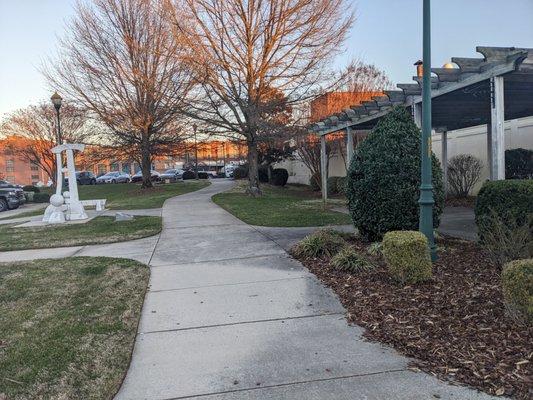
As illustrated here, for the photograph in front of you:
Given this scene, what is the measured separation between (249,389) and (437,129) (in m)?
15.1

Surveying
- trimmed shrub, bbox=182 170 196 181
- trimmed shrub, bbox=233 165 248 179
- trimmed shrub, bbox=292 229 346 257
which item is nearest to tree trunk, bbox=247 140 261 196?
trimmed shrub, bbox=292 229 346 257

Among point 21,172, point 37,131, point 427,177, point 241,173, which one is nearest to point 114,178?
point 37,131

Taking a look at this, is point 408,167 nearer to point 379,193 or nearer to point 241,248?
point 379,193

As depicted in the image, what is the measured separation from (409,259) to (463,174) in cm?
1267

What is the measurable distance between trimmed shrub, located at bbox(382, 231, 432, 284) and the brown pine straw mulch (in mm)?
132

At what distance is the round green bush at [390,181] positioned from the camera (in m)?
7.62

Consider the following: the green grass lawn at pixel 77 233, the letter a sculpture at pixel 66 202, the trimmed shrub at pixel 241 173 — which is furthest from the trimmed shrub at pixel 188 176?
the green grass lawn at pixel 77 233

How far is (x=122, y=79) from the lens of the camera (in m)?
28.0

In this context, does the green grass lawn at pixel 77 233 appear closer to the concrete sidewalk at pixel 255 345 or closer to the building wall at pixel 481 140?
the concrete sidewalk at pixel 255 345

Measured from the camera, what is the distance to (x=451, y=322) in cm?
428

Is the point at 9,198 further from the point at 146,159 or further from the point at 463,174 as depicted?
the point at 463,174

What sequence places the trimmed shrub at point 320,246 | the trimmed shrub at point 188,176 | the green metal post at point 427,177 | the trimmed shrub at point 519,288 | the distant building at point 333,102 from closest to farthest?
the trimmed shrub at point 519,288 → the green metal post at point 427,177 → the trimmed shrub at point 320,246 → the distant building at point 333,102 → the trimmed shrub at point 188,176

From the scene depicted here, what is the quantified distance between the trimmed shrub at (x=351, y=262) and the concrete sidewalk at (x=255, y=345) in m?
0.46

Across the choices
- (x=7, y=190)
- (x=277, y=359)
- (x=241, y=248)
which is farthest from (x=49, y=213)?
(x=277, y=359)
